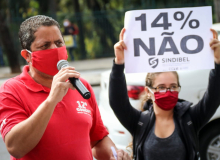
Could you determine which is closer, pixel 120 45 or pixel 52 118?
pixel 52 118

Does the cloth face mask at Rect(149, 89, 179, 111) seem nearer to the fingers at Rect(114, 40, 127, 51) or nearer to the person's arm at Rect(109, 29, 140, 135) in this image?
the person's arm at Rect(109, 29, 140, 135)

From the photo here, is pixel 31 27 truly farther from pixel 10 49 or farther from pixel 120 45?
pixel 10 49

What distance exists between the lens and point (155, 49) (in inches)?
91.3

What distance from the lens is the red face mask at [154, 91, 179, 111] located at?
8.43 ft

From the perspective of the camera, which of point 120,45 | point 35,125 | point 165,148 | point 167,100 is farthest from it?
point 167,100

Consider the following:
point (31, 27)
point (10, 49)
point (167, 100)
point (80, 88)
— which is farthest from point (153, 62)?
point (10, 49)

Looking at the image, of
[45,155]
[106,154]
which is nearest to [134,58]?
[106,154]

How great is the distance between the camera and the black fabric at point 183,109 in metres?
2.45

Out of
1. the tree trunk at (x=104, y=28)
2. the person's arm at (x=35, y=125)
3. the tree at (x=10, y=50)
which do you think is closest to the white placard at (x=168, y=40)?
the person's arm at (x=35, y=125)

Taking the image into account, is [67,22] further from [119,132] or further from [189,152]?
[189,152]

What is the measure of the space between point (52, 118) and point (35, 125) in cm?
22

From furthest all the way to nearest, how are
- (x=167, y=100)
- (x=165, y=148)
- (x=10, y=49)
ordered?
(x=10, y=49) → (x=167, y=100) → (x=165, y=148)

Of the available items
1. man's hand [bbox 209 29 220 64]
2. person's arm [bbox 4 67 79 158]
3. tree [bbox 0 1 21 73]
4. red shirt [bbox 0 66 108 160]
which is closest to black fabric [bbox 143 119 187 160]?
red shirt [bbox 0 66 108 160]

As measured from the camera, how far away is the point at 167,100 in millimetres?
2572
